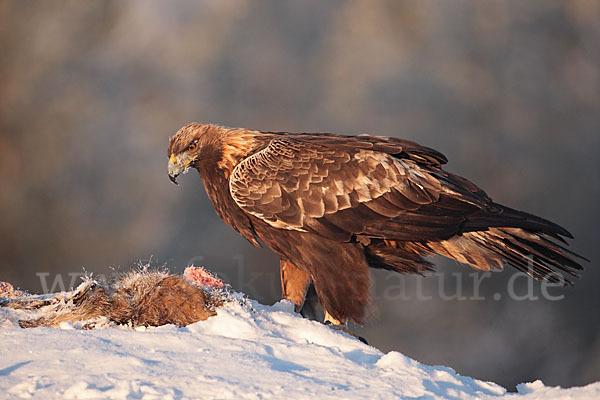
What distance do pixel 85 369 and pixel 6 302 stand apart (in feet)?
6.53

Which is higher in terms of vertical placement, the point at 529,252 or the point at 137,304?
the point at 529,252

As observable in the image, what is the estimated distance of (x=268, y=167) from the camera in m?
6.40

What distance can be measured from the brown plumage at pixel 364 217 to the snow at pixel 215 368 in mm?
1586

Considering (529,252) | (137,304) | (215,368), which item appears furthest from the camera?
(529,252)

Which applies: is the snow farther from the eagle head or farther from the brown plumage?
the eagle head

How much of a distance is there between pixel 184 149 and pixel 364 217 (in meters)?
1.93

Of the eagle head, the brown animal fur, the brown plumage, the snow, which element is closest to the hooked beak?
the eagle head

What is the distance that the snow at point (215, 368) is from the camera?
3.38 metres

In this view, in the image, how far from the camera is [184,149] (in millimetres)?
6781

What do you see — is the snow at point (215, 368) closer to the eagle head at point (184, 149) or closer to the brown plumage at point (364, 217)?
the brown plumage at point (364, 217)

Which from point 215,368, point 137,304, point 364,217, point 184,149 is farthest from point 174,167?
point 215,368

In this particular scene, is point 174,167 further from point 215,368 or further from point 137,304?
point 215,368

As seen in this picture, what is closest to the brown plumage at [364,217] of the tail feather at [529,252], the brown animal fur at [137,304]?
the tail feather at [529,252]

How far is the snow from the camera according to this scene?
3.38 metres
